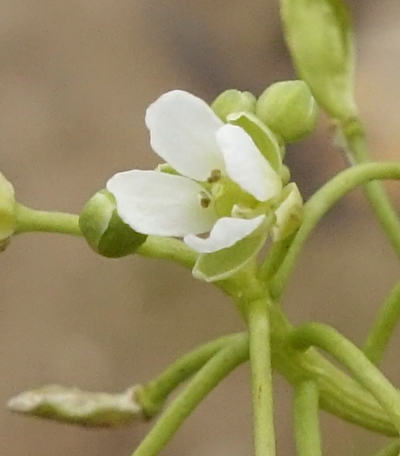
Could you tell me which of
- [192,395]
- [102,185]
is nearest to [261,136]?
[192,395]

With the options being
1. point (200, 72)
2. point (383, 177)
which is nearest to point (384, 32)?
point (200, 72)

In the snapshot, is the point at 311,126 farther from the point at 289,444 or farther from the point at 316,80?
the point at 289,444

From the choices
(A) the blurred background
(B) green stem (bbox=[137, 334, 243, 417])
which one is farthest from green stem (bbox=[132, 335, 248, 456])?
(A) the blurred background

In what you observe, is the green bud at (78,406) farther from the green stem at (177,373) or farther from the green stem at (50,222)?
the green stem at (50,222)

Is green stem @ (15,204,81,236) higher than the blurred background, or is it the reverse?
green stem @ (15,204,81,236)

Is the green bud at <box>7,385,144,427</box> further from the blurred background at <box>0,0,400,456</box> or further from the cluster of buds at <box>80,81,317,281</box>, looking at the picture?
the blurred background at <box>0,0,400,456</box>

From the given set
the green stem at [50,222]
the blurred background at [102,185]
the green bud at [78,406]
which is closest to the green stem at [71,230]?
the green stem at [50,222]

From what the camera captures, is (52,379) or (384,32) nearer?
(52,379)
